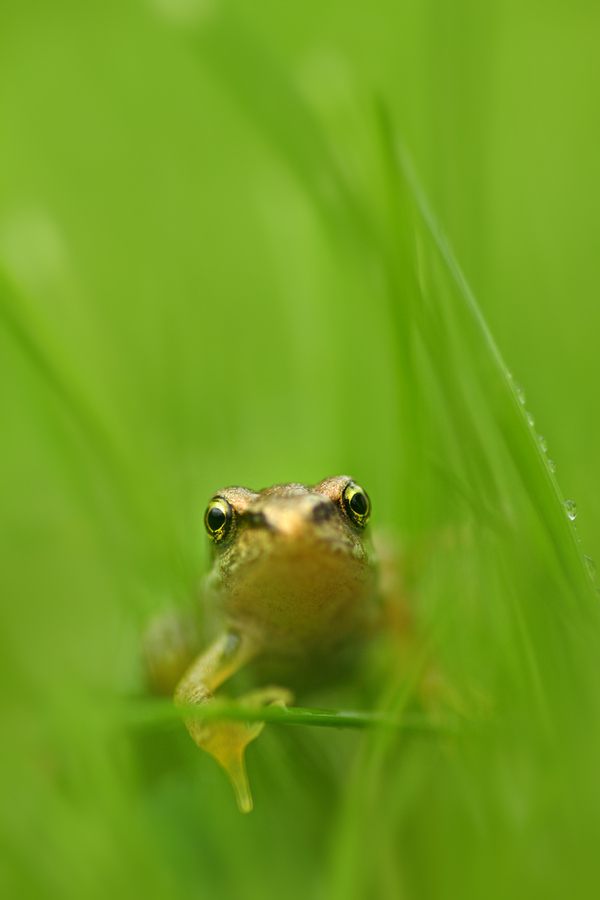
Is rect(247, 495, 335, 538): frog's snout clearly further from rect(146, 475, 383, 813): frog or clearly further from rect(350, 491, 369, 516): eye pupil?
rect(350, 491, 369, 516): eye pupil

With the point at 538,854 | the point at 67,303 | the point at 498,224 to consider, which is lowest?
the point at 538,854

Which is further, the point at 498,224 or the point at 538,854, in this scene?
the point at 498,224

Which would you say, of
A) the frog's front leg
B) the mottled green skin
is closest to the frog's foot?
the frog's front leg

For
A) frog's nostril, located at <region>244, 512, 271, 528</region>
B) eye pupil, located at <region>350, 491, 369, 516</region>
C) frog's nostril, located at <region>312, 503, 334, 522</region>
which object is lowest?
eye pupil, located at <region>350, 491, 369, 516</region>

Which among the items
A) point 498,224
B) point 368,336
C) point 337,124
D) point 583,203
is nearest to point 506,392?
point 337,124

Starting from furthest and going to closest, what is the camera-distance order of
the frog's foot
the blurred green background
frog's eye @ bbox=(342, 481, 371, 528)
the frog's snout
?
frog's eye @ bbox=(342, 481, 371, 528) < the frog's snout < the frog's foot < the blurred green background

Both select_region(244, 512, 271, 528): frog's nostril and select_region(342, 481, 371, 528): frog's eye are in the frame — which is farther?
select_region(342, 481, 371, 528): frog's eye

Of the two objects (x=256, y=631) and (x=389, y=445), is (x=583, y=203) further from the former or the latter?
(x=256, y=631)
